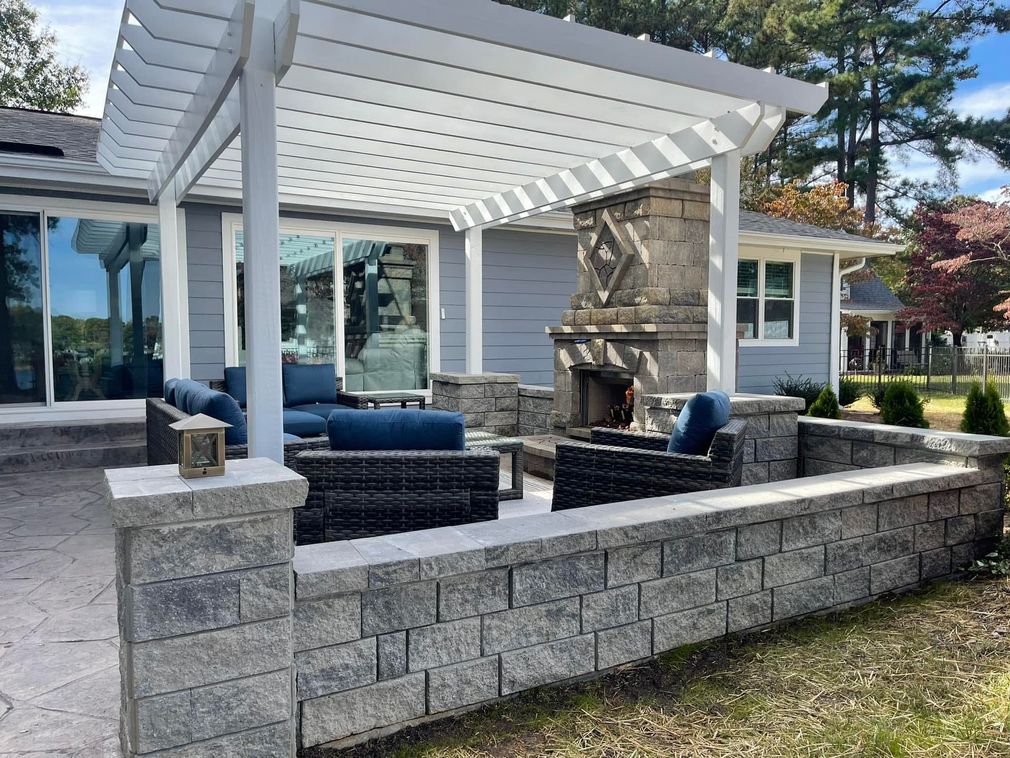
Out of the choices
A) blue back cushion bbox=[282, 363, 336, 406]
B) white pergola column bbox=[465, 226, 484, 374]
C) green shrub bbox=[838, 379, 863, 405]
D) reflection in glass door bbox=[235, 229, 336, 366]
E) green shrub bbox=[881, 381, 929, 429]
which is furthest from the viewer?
green shrub bbox=[838, 379, 863, 405]

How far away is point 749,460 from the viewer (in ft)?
14.3

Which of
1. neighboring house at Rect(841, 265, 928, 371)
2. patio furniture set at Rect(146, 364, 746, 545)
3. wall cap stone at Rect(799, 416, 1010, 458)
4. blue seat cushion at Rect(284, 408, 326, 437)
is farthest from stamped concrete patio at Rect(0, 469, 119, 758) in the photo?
neighboring house at Rect(841, 265, 928, 371)

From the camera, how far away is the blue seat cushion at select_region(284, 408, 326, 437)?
5.99 meters

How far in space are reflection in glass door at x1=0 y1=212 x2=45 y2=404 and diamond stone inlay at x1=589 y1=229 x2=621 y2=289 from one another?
509 centimetres

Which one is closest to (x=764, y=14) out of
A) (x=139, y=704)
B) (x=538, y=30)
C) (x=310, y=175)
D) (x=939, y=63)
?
(x=939, y=63)

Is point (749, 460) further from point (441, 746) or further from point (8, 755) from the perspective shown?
point (8, 755)

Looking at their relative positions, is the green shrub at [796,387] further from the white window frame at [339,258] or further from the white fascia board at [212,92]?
the white fascia board at [212,92]

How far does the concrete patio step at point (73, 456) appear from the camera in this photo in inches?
236

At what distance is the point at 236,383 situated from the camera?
6836mm

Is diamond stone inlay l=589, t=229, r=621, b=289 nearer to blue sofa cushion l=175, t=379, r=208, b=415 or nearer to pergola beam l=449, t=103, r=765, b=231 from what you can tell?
pergola beam l=449, t=103, r=765, b=231

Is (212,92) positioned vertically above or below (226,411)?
above

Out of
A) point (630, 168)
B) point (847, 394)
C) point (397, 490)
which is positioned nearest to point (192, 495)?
point (397, 490)

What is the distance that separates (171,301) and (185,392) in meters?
2.29

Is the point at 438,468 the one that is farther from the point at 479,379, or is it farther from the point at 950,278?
the point at 950,278
